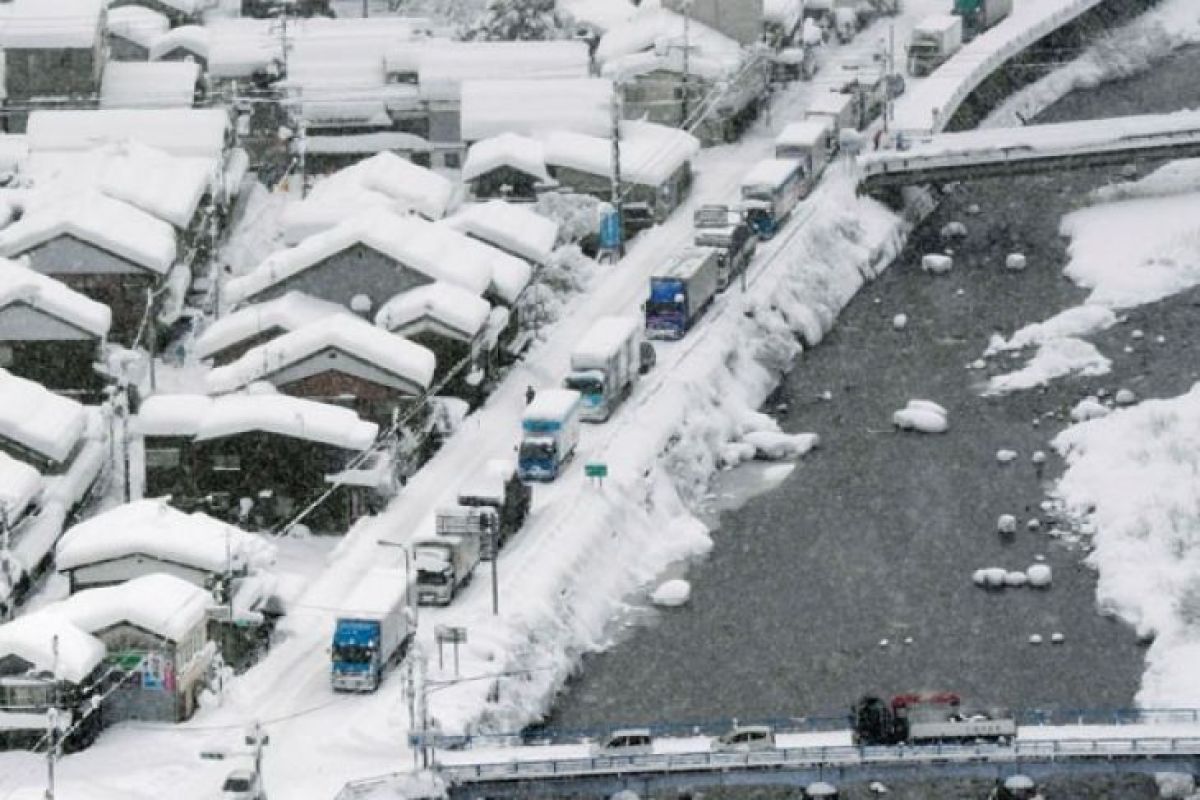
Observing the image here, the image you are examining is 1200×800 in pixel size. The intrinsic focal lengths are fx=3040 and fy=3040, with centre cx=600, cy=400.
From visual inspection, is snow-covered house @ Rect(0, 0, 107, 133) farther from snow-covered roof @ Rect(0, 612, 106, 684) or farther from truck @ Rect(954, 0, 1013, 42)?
snow-covered roof @ Rect(0, 612, 106, 684)

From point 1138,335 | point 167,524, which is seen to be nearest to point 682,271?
point 1138,335

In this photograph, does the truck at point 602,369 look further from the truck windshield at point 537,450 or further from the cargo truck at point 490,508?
the cargo truck at point 490,508

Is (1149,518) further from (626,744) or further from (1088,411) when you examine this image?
(626,744)

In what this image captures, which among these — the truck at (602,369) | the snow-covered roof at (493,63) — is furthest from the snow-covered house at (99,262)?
the snow-covered roof at (493,63)

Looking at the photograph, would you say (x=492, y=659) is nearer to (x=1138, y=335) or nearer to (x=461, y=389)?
(x=461, y=389)

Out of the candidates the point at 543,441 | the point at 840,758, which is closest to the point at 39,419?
the point at 543,441

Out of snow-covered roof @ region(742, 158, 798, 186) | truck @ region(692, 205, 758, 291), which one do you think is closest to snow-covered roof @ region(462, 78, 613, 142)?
snow-covered roof @ region(742, 158, 798, 186)
